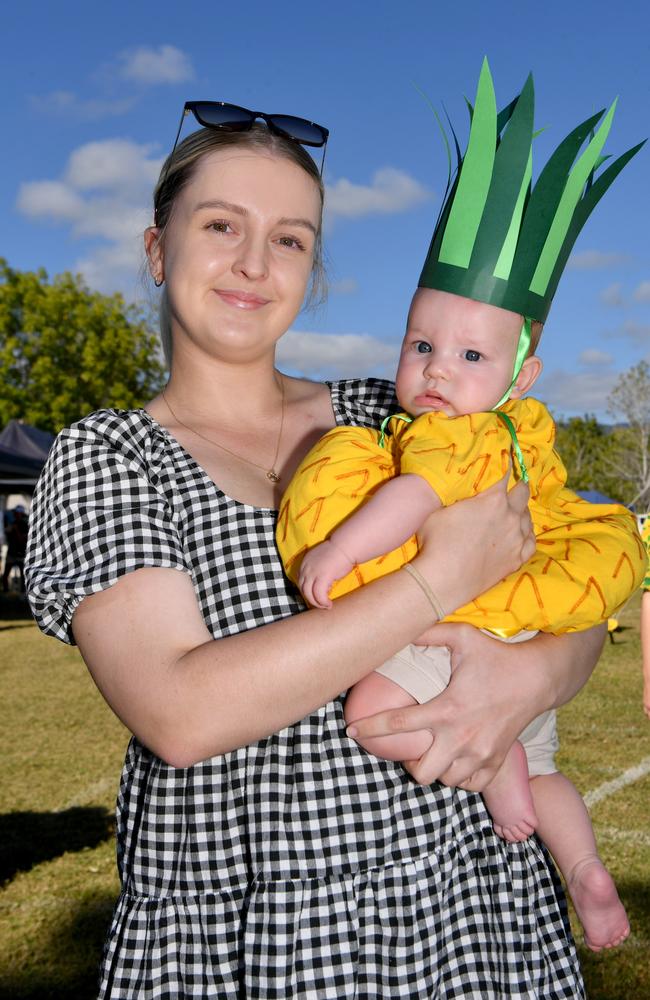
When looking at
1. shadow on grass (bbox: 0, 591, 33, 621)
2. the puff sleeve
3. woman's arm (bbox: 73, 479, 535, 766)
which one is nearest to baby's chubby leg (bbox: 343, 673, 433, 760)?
woman's arm (bbox: 73, 479, 535, 766)

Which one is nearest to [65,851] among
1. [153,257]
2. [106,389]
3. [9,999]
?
[9,999]

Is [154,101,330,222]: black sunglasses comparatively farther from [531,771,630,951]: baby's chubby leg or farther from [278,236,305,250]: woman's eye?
[531,771,630,951]: baby's chubby leg

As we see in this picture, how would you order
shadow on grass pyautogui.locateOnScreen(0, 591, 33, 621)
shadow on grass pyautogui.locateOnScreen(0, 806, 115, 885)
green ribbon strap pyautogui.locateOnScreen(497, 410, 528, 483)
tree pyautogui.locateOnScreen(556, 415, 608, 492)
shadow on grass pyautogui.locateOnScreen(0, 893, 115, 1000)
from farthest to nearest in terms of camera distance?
tree pyautogui.locateOnScreen(556, 415, 608, 492), shadow on grass pyautogui.locateOnScreen(0, 591, 33, 621), shadow on grass pyautogui.locateOnScreen(0, 806, 115, 885), shadow on grass pyautogui.locateOnScreen(0, 893, 115, 1000), green ribbon strap pyautogui.locateOnScreen(497, 410, 528, 483)

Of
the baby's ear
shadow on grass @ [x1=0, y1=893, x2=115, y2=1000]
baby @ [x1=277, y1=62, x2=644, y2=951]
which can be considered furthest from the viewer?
shadow on grass @ [x1=0, y1=893, x2=115, y2=1000]

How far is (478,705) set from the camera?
1.85 metres

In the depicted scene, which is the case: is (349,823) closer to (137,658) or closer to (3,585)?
(137,658)

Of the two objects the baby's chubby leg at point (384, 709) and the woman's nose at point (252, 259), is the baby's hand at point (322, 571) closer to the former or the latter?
the baby's chubby leg at point (384, 709)

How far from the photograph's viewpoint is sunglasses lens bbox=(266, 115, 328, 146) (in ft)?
7.44

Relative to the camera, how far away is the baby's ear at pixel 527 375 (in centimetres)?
231

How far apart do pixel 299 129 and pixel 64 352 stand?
38112 mm

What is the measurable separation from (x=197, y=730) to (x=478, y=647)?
0.59 meters

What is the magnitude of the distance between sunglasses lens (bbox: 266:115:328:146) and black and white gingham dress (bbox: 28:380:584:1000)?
889 millimetres

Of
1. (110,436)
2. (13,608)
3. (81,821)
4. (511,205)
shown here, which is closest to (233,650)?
(110,436)

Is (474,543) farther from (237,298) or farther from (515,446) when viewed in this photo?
(237,298)
